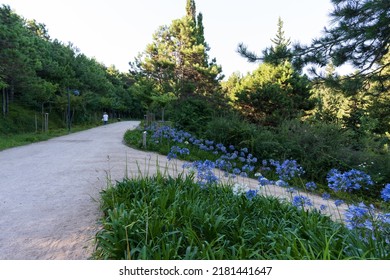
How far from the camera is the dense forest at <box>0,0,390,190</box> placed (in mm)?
4863

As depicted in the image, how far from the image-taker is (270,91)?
43.9 feet

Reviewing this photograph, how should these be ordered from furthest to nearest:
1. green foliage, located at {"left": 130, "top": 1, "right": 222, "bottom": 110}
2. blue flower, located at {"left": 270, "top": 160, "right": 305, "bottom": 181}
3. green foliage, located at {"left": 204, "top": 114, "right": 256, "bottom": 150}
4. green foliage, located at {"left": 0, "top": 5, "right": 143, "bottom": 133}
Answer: green foliage, located at {"left": 130, "top": 1, "right": 222, "bottom": 110}, green foliage, located at {"left": 0, "top": 5, "right": 143, "bottom": 133}, green foliage, located at {"left": 204, "top": 114, "right": 256, "bottom": 150}, blue flower, located at {"left": 270, "top": 160, "right": 305, "bottom": 181}

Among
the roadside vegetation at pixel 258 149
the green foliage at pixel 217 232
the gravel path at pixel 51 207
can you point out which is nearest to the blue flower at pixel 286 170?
the roadside vegetation at pixel 258 149

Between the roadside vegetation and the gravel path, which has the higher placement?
the roadside vegetation

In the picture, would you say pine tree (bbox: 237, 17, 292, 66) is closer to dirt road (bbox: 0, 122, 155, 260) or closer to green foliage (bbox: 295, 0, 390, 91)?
green foliage (bbox: 295, 0, 390, 91)

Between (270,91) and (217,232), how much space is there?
1204 cm

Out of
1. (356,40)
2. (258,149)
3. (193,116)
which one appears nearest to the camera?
(356,40)

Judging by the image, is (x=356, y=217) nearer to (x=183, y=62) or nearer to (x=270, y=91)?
(x=270, y=91)

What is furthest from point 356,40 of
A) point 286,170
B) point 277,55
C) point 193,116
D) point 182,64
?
point 182,64

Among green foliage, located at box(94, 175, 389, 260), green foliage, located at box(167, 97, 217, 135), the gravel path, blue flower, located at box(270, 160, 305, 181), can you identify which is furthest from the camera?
green foliage, located at box(167, 97, 217, 135)

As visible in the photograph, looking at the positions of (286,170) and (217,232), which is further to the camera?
(286,170)

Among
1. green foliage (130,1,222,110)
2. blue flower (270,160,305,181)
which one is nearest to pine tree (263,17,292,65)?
blue flower (270,160,305,181)

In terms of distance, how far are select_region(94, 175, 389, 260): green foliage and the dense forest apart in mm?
3031

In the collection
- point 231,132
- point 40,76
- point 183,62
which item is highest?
point 183,62
